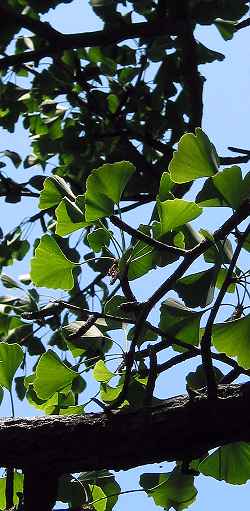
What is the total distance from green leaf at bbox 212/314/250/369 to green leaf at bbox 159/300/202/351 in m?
0.05

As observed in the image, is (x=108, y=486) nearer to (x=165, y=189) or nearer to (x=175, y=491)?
(x=175, y=491)

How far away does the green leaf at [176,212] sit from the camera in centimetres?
90

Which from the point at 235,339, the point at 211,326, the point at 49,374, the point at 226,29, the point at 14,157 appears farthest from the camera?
the point at 14,157

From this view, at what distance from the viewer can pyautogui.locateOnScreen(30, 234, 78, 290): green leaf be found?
1.05 meters

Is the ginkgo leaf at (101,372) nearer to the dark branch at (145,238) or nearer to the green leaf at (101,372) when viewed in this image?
the green leaf at (101,372)

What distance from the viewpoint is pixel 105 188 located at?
938 mm

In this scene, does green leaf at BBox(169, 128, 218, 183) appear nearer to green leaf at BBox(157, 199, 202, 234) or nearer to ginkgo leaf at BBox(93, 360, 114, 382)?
green leaf at BBox(157, 199, 202, 234)

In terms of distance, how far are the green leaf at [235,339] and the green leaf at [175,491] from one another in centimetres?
22

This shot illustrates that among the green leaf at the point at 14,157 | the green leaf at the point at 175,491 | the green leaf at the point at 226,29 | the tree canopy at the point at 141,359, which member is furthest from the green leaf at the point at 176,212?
the green leaf at the point at 14,157

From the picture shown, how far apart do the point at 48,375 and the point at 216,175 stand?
37 cm

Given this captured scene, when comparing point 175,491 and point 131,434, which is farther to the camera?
point 175,491

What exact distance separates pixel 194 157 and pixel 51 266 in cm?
27

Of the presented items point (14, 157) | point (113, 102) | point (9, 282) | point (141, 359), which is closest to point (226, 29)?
point (113, 102)

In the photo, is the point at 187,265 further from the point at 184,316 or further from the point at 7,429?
the point at 7,429
